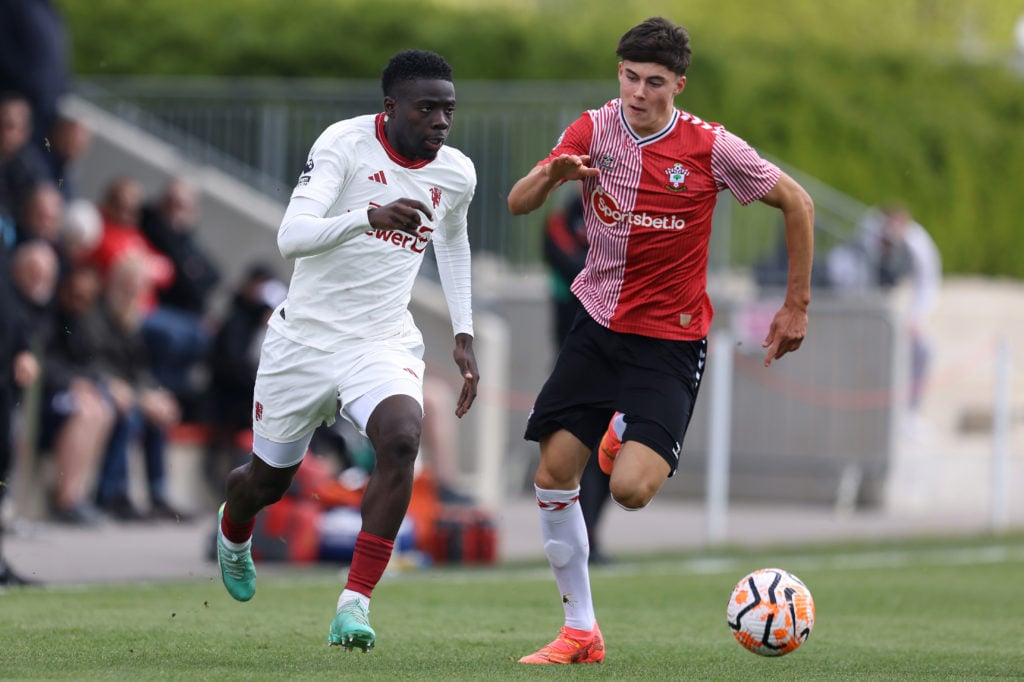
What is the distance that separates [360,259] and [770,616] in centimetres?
230

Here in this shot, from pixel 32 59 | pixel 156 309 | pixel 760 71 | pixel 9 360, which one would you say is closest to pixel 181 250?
pixel 156 309

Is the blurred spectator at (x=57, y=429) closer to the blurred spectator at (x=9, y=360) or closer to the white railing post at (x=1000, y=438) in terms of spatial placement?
the blurred spectator at (x=9, y=360)

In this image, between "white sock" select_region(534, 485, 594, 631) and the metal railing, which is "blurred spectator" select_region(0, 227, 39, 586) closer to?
"white sock" select_region(534, 485, 594, 631)

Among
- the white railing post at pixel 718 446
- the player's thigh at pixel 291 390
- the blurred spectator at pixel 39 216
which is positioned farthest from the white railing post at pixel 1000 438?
the player's thigh at pixel 291 390

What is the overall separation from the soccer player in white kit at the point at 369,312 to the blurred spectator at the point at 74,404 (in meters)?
6.48

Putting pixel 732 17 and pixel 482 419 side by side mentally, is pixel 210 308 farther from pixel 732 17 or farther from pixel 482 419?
pixel 732 17

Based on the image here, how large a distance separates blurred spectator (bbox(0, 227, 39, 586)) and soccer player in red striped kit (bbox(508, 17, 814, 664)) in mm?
4179

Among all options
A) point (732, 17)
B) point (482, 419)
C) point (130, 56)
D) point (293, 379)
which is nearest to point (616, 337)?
point (293, 379)

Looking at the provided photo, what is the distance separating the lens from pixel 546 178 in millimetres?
7410

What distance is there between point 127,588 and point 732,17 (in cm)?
2978

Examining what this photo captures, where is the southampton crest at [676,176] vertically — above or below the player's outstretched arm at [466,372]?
above

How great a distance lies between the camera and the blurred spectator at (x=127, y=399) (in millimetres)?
14562

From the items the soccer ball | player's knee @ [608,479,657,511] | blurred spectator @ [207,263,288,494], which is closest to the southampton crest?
player's knee @ [608,479,657,511]

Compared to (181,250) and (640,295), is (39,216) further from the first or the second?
(640,295)
